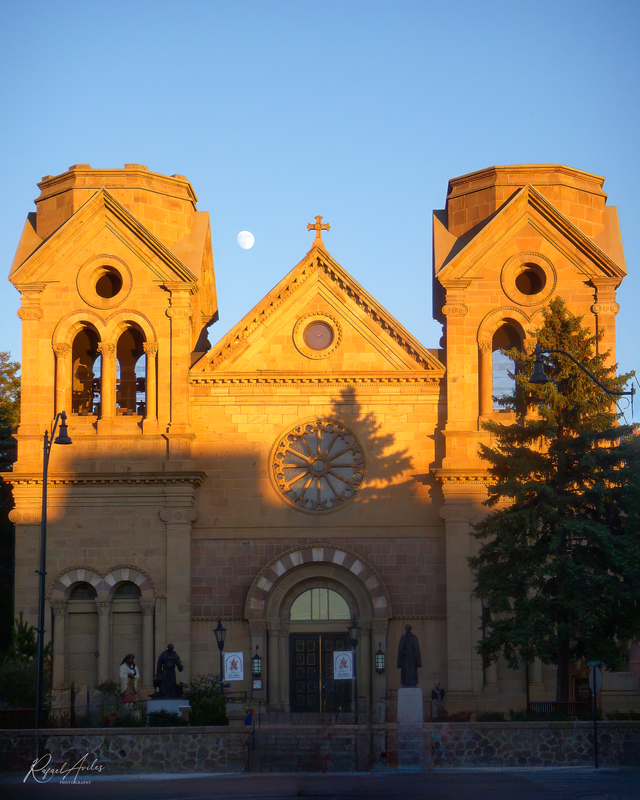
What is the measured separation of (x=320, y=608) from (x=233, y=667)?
3404mm

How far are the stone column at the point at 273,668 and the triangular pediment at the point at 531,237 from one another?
12567 millimetres

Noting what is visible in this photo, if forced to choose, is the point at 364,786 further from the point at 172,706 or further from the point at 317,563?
the point at 317,563

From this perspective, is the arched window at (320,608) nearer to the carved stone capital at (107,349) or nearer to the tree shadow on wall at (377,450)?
the tree shadow on wall at (377,450)

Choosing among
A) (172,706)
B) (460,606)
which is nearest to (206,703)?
(172,706)

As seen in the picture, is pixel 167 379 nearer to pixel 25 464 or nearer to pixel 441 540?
pixel 25 464

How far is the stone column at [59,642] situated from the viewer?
37531 millimetres

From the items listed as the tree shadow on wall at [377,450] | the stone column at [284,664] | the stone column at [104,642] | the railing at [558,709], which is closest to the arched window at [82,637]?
the stone column at [104,642]

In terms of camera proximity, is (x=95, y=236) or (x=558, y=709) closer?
(x=558, y=709)

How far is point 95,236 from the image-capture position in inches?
1601

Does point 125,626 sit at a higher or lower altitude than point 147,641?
higher

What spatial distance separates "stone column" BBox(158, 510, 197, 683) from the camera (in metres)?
→ 37.7

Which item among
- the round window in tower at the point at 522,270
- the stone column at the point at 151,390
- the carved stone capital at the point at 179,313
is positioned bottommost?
the stone column at the point at 151,390

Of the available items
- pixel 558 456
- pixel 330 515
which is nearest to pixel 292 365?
pixel 330 515

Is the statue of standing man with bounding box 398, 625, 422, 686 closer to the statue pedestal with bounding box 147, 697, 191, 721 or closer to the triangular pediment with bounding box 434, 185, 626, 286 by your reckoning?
the statue pedestal with bounding box 147, 697, 191, 721
